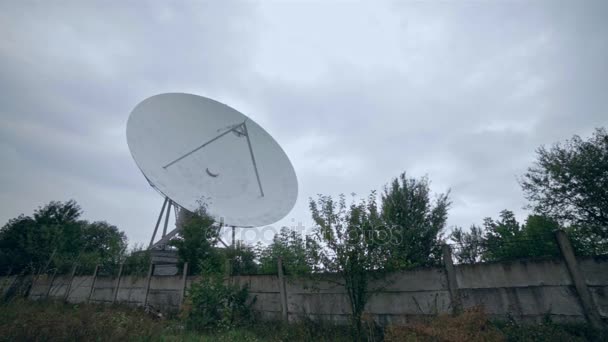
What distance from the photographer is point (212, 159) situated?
614 inches

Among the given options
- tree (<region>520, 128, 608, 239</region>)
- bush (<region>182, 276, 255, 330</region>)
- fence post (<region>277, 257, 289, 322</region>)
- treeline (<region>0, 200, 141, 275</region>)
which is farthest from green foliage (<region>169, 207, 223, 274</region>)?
tree (<region>520, 128, 608, 239</region>)

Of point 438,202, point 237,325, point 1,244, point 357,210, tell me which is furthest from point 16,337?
point 1,244

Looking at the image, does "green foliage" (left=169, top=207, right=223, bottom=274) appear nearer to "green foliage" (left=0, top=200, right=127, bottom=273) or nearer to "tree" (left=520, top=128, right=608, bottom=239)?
"green foliage" (left=0, top=200, right=127, bottom=273)

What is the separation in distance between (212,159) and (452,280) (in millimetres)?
13371

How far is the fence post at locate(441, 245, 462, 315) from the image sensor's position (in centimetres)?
559

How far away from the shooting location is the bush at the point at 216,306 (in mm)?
8008

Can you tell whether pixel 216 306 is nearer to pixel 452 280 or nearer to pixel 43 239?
pixel 452 280

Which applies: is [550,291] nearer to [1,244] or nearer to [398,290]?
[398,290]

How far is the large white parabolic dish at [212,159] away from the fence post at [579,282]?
11.3 meters

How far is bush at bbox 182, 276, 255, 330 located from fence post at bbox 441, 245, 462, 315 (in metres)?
6.01

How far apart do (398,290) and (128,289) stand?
1221cm

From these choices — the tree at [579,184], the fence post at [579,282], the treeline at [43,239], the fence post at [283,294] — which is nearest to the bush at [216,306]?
the fence post at [283,294]

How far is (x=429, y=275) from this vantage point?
6215 millimetres

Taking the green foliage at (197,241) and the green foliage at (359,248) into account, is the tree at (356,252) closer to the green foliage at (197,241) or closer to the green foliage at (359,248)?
the green foliage at (359,248)
